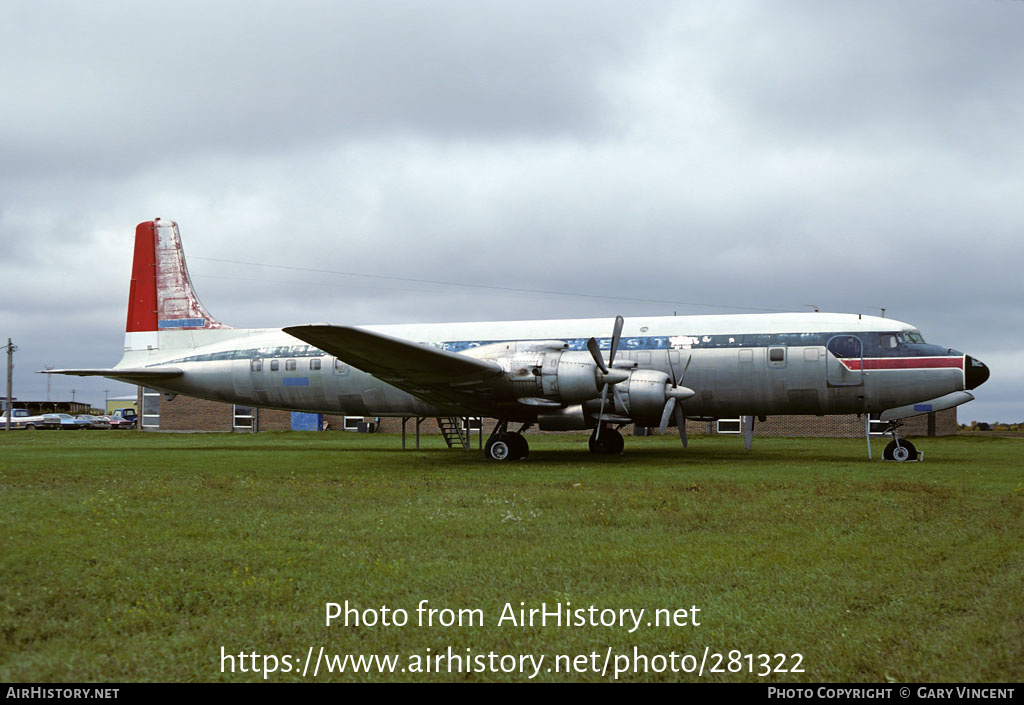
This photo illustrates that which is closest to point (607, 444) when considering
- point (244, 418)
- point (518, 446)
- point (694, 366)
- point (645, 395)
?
point (518, 446)

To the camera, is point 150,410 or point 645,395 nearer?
point 645,395

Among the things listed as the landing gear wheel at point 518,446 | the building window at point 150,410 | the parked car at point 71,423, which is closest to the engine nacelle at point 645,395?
the landing gear wheel at point 518,446

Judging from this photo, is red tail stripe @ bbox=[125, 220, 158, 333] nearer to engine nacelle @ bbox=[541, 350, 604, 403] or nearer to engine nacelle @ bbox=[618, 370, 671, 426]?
engine nacelle @ bbox=[541, 350, 604, 403]

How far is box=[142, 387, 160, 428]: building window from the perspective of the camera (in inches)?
2192

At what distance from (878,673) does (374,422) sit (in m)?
41.5

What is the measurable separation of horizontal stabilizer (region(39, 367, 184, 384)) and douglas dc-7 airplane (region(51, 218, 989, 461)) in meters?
1.25

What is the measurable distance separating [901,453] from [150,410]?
51.4m

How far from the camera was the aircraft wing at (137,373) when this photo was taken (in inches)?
1004

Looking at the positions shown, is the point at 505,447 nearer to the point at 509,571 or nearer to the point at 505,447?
the point at 505,447

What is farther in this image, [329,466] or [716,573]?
[329,466]

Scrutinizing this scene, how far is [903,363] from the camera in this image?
1994 cm
